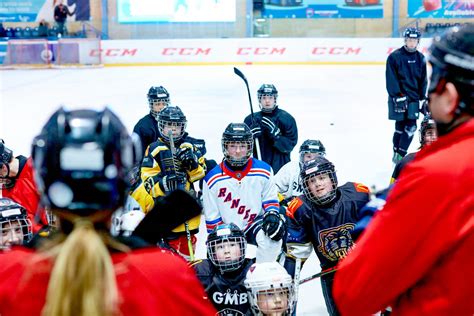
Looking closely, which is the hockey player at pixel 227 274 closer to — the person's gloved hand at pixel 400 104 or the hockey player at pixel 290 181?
the hockey player at pixel 290 181

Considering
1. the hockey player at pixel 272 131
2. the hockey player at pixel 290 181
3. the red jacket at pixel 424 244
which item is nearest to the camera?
the red jacket at pixel 424 244

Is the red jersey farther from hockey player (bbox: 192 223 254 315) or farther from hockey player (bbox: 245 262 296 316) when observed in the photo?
hockey player (bbox: 245 262 296 316)

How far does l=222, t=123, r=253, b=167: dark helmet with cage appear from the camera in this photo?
11.7 ft

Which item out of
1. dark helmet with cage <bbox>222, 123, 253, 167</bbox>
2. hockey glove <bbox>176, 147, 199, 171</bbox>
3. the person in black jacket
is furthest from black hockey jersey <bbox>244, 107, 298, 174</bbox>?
the person in black jacket

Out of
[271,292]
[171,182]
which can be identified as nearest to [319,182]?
[271,292]

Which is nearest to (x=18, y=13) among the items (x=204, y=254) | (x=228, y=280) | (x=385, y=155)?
(x=385, y=155)

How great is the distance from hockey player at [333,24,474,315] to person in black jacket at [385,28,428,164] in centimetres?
583

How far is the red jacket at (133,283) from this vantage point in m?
0.98

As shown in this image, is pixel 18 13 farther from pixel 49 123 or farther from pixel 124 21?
pixel 49 123

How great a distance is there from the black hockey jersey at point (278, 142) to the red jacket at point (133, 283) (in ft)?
12.7

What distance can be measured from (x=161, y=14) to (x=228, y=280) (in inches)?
634

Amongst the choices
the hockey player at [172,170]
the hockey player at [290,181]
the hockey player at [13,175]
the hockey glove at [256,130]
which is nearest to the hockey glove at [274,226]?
the hockey player at [172,170]

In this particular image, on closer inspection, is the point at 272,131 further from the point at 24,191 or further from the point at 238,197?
the point at 24,191

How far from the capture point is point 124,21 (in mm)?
18344
